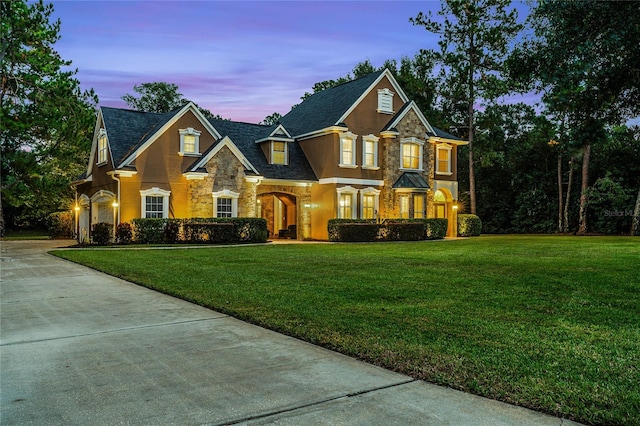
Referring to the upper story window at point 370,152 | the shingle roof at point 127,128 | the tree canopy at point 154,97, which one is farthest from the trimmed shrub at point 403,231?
the tree canopy at point 154,97

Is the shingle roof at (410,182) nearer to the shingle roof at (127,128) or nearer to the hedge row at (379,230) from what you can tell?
the hedge row at (379,230)

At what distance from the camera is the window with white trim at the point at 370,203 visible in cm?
2809

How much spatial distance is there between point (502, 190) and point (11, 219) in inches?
1503

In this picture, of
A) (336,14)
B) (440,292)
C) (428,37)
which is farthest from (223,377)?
(428,37)

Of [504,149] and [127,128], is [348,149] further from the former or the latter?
[504,149]

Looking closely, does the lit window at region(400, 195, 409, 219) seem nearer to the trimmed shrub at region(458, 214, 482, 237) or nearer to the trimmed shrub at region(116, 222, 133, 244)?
the trimmed shrub at region(458, 214, 482, 237)

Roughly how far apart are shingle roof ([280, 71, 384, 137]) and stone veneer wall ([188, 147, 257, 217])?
552cm

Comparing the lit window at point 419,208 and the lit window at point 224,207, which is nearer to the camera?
the lit window at point 224,207

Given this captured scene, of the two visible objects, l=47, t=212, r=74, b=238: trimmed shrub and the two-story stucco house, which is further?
l=47, t=212, r=74, b=238: trimmed shrub

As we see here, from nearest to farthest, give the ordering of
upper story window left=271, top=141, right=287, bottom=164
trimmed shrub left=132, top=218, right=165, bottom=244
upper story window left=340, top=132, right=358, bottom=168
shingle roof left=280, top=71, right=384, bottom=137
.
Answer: trimmed shrub left=132, top=218, right=165, bottom=244 < upper story window left=340, top=132, right=358, bottom=168 < upper story window left=271, top=141, right=287, bottom=164 < shingle roof left=280, top=71, right=384, bottom=137

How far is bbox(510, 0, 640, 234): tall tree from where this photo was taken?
24.0 feet

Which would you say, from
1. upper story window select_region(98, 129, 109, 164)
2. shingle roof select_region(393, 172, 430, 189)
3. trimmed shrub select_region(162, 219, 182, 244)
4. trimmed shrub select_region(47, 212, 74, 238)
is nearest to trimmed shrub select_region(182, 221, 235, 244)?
trimmed shrub select_region(162, 219, 182, 244)

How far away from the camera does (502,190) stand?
41.7 metres

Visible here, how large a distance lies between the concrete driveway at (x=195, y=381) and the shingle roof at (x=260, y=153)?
20605mm
